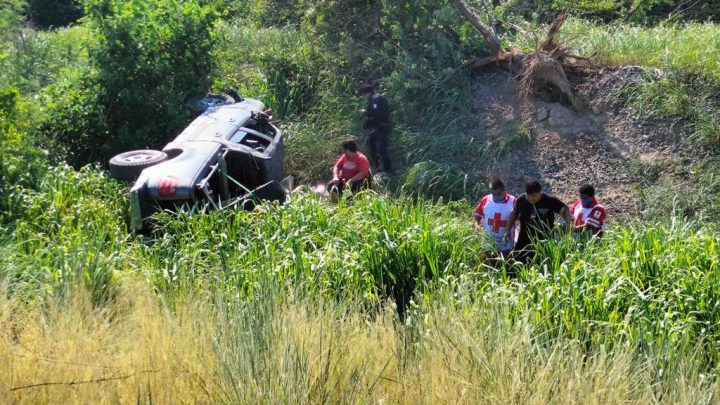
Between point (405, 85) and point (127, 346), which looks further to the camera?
point (405, 85)

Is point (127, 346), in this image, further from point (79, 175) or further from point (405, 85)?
point (405, 85)

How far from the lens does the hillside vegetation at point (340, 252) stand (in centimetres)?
539

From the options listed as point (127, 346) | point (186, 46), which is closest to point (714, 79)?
point (186, 46)

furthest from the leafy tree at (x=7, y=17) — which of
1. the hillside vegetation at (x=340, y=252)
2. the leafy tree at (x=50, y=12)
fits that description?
the leafy tree at (x=50, y=12)

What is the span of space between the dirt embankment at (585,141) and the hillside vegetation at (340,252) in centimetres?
21

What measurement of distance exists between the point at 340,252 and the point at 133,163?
3.29m

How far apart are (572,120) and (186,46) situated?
6.07 meters

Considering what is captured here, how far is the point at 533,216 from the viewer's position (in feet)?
28.8

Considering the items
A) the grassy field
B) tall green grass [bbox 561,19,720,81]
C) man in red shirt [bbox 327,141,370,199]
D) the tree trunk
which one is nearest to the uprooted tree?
the tree trunk

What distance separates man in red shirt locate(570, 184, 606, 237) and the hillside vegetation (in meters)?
0.16

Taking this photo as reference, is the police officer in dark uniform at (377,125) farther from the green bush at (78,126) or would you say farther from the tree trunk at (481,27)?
the green bush at (78,126)

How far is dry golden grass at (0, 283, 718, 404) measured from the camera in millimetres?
5102

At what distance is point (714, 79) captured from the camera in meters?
12.8

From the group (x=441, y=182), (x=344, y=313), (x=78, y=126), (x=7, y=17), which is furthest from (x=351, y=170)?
(x=344, y=313)
